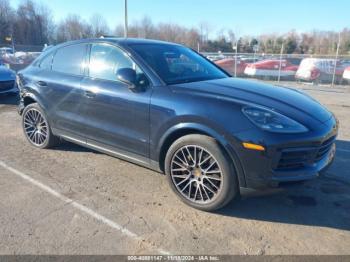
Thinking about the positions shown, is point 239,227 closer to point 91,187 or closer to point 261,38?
point 91,187

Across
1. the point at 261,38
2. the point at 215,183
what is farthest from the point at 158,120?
the point at 261,38

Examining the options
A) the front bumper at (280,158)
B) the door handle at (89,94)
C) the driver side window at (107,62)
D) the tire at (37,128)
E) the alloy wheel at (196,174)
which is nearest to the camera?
the front bumper at (280,158)

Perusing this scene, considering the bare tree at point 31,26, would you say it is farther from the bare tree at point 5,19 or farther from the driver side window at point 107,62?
the driver side window at point 107,62

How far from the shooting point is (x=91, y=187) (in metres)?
4.23

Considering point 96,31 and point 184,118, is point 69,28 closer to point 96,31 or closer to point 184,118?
point 96,31

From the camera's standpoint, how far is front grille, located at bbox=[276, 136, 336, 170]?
10.6 ft

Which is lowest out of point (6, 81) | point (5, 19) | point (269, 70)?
point (269, 70)

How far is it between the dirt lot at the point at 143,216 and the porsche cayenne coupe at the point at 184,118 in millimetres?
280

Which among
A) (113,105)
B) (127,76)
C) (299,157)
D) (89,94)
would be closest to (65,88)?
(89,94)

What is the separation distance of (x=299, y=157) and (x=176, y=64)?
199 centimetres

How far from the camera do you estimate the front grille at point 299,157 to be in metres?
3.23

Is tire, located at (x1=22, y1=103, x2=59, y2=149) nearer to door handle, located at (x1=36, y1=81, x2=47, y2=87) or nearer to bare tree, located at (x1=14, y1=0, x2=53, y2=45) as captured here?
door handle, located at (x1=36, y1=81, x2=47, y2=87)

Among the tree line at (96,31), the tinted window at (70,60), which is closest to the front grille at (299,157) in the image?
the tinted window at (70,60)

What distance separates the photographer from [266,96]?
3814 millimetres
